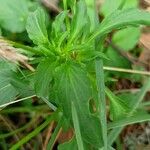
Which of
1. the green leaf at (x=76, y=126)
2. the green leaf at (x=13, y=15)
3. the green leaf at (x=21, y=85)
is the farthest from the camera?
the green leaf at (x=13, y=15)

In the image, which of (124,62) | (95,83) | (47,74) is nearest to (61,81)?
(47,74)

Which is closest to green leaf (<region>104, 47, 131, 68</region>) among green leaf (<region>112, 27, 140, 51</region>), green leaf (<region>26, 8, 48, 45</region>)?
green leaf (<region>112, 27, 140, 51</region>)

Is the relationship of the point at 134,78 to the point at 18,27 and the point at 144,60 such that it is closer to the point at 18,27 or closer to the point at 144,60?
the point at 144,60

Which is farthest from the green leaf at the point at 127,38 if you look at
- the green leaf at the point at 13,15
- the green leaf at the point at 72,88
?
the green leaf at the point at 72,88

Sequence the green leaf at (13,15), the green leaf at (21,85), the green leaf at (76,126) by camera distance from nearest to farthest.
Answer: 1. the green leaf at (76,126)
2. the green leaf at (21,85)
3. the green leaf at (13,15)

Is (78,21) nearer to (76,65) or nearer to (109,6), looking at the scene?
(76,65)

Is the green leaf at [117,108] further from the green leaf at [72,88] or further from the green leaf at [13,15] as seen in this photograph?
the green leaf at [13,15]

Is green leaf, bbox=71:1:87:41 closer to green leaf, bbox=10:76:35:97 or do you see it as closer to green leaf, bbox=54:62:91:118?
green leaf, bbox=54:62:91:118
